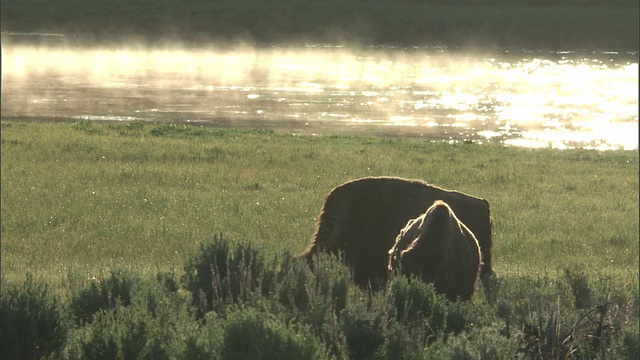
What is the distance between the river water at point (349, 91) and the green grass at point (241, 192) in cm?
542

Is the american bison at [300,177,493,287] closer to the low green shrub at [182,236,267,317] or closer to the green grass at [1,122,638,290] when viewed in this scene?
the green grass at [1,122,638,290]

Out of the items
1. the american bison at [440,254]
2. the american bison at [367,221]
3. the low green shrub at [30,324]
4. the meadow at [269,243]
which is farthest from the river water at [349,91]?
the low green shrub at [30,324]

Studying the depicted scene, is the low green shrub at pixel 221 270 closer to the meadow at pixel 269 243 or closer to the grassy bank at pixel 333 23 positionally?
the meadow at pixel 269 243

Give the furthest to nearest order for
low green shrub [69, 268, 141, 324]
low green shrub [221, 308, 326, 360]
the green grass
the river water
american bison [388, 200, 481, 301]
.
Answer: the river water
the green grass
american bison [388, 200, 481, 301]
low green shrub [69, 268, 141, 324]
low green shrub [221, 308, 326, 360]

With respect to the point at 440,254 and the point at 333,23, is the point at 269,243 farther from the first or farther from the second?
the point at 333,23

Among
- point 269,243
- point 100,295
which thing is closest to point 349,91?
point 269,243

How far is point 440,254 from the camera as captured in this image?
779 cm

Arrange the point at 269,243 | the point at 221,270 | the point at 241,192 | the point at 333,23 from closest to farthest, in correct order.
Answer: the point at 221,270, the point at 269,243, the point at 241,192, the point at 333,23

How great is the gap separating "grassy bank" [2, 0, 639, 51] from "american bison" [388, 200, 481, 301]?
5001 centimetres

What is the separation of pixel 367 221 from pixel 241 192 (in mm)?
7767

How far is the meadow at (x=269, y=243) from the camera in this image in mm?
6734

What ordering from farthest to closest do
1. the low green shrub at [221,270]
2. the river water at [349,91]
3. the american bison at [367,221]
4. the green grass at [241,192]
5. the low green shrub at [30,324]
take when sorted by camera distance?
1. the river water at [349,91]
2. the green grass at [241,192]
3. the american bison at [367,221]
4. the low green shrub at [221,270]
5. the low green shrub at [30,324]

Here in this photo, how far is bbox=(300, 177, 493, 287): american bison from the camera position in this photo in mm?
8923

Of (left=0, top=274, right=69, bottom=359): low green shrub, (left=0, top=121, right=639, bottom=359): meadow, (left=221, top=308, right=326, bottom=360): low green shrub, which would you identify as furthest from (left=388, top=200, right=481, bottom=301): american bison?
(left=0, top=274, right=69, bottom=359): low green shrub
